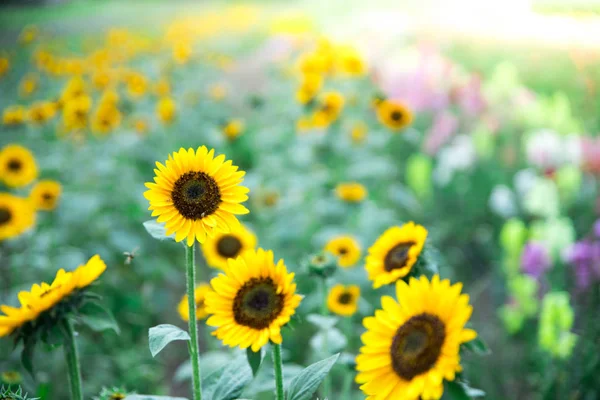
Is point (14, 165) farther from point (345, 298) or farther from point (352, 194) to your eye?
point (345, 298)

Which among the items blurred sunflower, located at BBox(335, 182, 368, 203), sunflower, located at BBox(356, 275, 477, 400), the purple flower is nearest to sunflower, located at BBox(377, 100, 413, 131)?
blurred sunflower, located at BBox(335, 182, 368, 203)

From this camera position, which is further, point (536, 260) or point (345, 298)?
point (536, 260)

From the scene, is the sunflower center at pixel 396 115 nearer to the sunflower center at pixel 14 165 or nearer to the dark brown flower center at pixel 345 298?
the dark brown flower center at pixel 345 298

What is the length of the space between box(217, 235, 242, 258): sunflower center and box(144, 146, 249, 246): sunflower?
0.67m

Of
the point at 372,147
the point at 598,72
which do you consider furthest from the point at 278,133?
the point at 598,72

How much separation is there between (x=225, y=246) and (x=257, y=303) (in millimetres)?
739

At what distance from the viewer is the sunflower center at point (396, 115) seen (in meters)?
2.20

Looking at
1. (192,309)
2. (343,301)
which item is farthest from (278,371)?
(343,301)

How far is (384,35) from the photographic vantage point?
498 cm

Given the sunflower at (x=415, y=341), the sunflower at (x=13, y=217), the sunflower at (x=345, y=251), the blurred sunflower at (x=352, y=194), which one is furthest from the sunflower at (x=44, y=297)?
the blurred sunflower at (x=352, y=194)

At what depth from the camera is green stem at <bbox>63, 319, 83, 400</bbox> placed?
91 centimetres

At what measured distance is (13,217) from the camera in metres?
1.93

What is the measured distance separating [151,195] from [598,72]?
9.81 feet

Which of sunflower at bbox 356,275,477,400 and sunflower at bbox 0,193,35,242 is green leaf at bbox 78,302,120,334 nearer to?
A: sunflower at bbox 356,275,477,400
